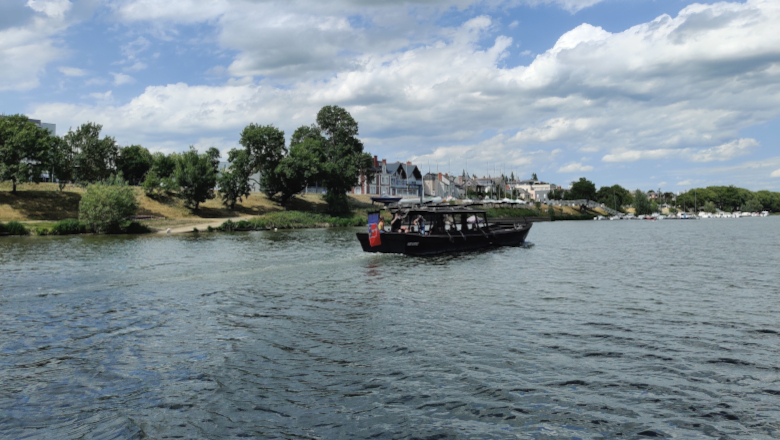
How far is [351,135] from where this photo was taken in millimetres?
100938

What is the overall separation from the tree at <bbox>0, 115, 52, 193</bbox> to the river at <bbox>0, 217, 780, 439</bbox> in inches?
1690

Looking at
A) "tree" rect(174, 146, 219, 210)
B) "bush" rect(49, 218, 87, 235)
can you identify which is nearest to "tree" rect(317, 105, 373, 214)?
"tree" rect(174, 146, 219, 210)

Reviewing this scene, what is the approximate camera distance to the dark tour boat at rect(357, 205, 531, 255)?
105 feet

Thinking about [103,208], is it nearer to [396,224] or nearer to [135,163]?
[396,224]

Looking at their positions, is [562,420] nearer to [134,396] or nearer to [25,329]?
[134,396]

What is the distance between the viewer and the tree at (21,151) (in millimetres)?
55562

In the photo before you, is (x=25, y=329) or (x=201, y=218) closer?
(x=25, y=329)

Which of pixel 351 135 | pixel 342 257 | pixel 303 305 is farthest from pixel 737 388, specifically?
pixel 351 135

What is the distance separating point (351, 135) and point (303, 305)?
86.9 m

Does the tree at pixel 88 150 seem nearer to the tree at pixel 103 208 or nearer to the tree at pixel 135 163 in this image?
the tree at pixel 135 163

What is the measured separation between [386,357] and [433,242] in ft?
77.4

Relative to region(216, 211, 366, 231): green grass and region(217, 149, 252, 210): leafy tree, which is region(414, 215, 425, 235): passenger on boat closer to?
region(216, 211, 366, 231): green grass

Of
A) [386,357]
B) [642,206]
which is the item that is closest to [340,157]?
[386,357]

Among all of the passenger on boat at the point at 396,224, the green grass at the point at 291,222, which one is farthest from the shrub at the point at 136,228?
the passenger on boat at the point at 396,224
